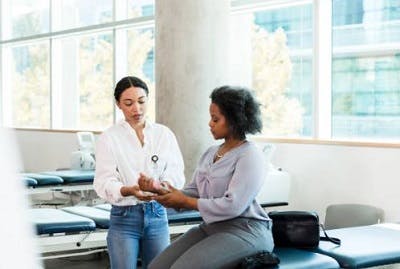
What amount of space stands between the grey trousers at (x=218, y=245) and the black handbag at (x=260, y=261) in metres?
0.03


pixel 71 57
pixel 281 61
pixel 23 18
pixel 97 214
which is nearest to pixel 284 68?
pixel 281 61

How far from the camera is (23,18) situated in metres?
9.78

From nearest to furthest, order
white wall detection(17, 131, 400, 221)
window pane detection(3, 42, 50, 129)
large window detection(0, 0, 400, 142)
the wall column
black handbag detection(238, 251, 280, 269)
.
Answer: black handbag detection(238, 251, 280, 269)
white wall detection(17, 131, 400, 221)
large window detection(0, 0, 400, 142)
the wall column
window pane detection(3, 42, 50, 129)

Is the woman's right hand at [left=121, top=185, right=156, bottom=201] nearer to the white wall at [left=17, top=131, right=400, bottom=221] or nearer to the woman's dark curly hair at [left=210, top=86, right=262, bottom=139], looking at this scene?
the woman's dark curly hair at [left=210, top=86, right=262, bottom=139]

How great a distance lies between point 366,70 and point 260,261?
110 inches

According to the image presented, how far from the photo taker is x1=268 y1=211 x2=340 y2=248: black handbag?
306 cm

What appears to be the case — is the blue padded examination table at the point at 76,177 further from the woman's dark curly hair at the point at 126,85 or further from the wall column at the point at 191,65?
the woman's dark curly hair at the point at 126,85

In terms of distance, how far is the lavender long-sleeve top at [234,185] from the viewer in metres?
2.71

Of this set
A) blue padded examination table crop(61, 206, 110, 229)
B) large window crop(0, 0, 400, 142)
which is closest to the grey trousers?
blue padded examination table crop(61, 206, 110, 229)

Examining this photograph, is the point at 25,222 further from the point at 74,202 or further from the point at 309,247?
the point at 74,202

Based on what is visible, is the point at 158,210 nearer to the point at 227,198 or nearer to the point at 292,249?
the point at 227,198

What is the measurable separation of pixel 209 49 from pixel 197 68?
0.19 m

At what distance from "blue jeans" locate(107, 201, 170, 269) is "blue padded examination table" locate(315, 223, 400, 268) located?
2.68 feet

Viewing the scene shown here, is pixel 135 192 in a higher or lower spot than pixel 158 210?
higher
